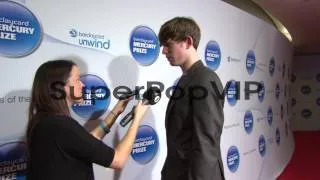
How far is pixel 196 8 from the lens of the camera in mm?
2479

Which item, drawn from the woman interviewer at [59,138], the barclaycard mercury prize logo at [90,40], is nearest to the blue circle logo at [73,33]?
the barclaycard mercury prize logo at [90,40]

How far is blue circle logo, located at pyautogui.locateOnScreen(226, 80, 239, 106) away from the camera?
295 cm

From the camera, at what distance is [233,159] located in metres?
3.00

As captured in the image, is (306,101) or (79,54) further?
(306,101)

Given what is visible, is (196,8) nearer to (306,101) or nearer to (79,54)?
(79,54)

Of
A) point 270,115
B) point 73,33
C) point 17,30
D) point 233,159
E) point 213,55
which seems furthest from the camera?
point 270,115

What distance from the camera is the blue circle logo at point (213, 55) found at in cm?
262

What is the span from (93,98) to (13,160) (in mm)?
494

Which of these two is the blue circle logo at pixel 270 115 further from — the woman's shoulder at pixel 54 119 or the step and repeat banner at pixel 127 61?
the woman's shoulder at pixel 54 119

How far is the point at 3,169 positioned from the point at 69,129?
1.37 feet

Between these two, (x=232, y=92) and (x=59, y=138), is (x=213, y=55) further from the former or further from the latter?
(x=59, y=138)

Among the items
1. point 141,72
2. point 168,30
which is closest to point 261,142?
point 141,72

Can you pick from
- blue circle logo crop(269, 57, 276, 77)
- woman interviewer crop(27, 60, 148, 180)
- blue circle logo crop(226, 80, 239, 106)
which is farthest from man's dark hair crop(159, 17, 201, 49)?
blue circle logo crop(269, 57, 276, 77)

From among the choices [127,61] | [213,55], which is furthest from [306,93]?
[127,61]
